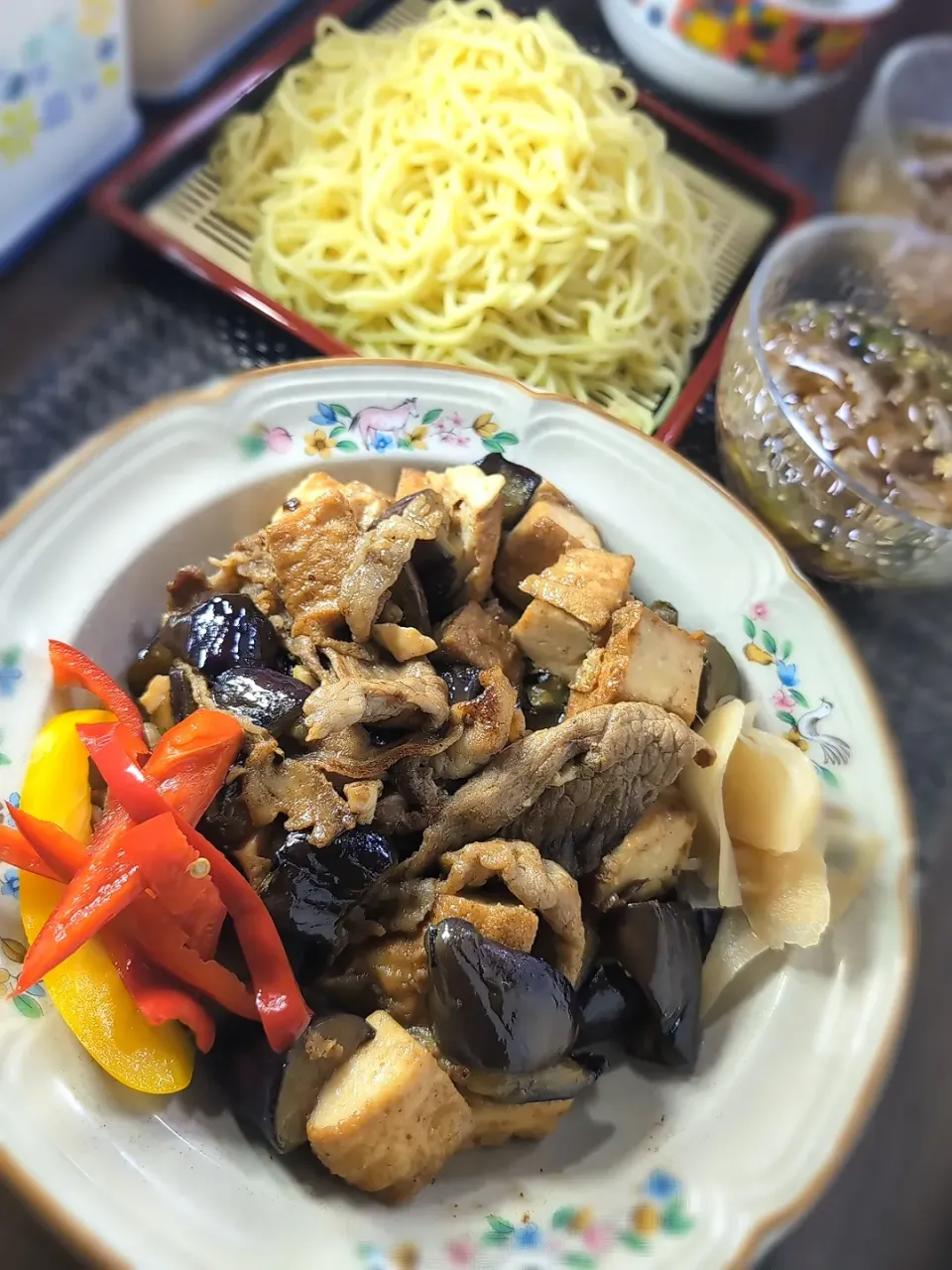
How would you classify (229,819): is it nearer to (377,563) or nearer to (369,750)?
(369,750)

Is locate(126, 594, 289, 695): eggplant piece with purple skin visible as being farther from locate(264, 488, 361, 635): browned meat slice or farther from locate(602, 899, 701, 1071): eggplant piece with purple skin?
locate(602, 899, 701, 1071): eggplant piece with purple skin

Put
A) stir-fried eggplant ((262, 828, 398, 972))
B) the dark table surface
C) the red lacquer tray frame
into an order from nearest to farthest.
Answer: stir-fried eggplant ((262, 828, 398, 972)) → the dark table surface → the red lacquer tray frame

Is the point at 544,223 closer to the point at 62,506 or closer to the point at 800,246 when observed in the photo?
the point at 800,246

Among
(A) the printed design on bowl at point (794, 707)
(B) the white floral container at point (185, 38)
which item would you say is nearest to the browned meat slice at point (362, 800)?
(A) the printed design on bowl at point (794, 707)

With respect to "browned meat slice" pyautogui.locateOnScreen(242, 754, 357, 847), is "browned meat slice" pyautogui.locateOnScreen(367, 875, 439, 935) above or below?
below

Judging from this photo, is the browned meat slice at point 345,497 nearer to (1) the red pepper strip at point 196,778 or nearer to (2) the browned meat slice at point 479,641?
(2) the browned meat slice at point 479,641

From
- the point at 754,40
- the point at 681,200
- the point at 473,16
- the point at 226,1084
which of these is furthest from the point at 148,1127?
the point at 754,40

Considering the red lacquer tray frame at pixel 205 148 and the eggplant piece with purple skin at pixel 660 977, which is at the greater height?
the red lacquer tray frame at pixel 205 148

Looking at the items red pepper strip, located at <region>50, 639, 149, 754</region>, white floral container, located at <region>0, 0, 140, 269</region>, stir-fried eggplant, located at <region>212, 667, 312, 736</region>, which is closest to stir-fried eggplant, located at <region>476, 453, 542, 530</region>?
stir-fried eggplant, located at <region>212, 667, 312, 736</region>
